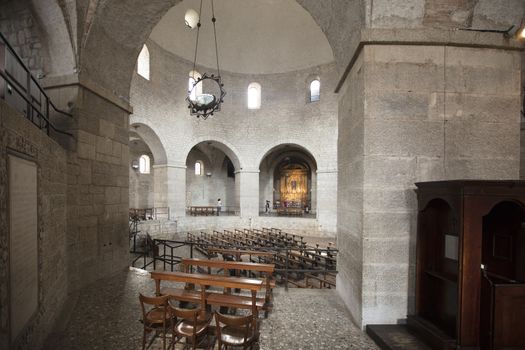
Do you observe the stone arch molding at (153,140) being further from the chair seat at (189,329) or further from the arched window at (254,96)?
the chair seat at (189,329)

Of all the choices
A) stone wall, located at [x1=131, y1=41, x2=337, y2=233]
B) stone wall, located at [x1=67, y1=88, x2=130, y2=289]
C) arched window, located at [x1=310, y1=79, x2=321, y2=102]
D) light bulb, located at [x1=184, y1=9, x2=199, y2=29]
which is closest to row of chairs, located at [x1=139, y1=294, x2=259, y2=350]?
stone wall, located at [x1=67, y1=88, x2=130, y2=289]

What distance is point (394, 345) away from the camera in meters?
3.18

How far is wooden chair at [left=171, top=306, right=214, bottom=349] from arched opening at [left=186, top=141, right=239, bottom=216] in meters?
16.2

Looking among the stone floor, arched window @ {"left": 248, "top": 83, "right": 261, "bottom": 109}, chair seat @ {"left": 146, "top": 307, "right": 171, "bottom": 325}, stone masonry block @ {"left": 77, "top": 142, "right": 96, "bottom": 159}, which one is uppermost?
arched window @ {"left": 248, "top": 83, "right": 261, "bottom": 109}

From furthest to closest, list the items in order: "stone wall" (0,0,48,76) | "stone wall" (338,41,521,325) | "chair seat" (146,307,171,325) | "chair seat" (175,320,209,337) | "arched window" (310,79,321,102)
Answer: "arched window" (310,79,321,102), "stone wall" (0,0,48,76), "stone wall" (338,41,521,325), "chair seat" (146,307,171,325), "chair seat" (175,320,209,337)

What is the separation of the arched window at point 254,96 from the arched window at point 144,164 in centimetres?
821

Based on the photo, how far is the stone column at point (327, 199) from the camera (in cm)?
1561

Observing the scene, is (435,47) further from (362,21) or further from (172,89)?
(172,89)

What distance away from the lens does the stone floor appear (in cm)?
338

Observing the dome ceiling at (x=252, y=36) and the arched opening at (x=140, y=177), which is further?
the arched opening at (x=140, y=177)

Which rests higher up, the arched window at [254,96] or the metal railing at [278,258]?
the arched window at [254,96]

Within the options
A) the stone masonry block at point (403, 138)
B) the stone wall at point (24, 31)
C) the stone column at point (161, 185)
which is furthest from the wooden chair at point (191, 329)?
the stone column at point (161, 185)

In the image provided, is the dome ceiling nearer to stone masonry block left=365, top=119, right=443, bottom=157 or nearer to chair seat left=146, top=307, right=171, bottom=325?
stone masonry block left=365, top=119, right=443, bottom=157

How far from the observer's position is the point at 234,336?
10.0 ft
